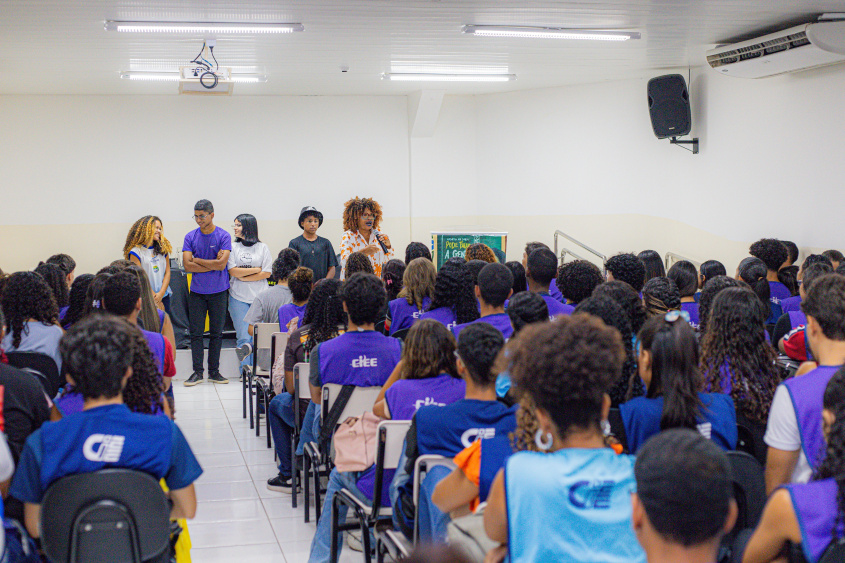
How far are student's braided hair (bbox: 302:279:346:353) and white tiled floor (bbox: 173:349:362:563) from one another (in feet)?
3.39

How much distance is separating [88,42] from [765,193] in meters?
7.11

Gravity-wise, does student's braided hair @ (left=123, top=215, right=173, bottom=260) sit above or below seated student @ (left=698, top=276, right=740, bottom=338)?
above

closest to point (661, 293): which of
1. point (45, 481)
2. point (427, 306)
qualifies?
point (427, 306)

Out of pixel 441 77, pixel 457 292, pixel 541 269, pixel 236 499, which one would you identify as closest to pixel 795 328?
pixel 541 269

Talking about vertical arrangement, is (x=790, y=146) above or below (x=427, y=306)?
above

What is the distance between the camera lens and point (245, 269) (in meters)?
7.84

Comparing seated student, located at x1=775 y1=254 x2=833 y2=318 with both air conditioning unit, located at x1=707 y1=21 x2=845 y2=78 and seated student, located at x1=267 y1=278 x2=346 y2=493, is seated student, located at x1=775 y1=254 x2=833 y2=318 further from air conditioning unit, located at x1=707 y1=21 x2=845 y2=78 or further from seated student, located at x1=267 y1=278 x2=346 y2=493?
seated student, located at x1=267 y1=278 x2=346 y2=493

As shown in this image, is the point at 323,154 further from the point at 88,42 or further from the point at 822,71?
the point at 822,71

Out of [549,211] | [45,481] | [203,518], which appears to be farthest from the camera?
[549,211]

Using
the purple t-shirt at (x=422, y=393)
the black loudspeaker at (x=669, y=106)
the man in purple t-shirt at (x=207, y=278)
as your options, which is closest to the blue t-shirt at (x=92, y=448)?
the purple t-shirt at (x=422, y=393)

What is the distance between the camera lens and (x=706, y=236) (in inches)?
363

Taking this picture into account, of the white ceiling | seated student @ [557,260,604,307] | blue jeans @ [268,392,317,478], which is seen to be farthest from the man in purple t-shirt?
seated student @ [557,260,604,307]

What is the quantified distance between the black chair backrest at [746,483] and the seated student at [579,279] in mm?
2248

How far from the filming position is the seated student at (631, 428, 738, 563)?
1428mm
